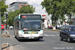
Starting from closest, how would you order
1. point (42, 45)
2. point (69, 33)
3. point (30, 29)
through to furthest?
point (42, 45) → point (69, 33) → point (30, 29)

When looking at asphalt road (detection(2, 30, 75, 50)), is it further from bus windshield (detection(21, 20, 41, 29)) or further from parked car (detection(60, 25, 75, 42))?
bus windshield (detection(21, 20, 41, 29))

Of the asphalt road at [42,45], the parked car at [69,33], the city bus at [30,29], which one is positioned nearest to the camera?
the asphalt road at [42,45]


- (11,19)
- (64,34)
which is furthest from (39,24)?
(11,19)

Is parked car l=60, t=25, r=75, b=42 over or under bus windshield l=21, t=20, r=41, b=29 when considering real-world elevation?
under

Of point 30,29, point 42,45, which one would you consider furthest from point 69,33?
point 30,29

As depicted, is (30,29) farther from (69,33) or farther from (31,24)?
(69,33)

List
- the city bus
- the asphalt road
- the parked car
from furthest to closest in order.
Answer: the city bus < the parked car < the asphalt road

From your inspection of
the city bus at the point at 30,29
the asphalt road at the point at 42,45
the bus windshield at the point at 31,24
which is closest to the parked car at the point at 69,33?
the asphalt road at the point at 42,45

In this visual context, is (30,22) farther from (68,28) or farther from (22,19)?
(68,28)

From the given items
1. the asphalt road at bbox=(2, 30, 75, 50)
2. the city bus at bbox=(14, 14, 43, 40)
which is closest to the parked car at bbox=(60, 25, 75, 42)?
the asphalt road at bbox=(2, 30, 75, 50)

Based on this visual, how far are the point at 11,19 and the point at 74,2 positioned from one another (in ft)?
280

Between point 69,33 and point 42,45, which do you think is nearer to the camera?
point 42,45

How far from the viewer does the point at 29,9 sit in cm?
11906

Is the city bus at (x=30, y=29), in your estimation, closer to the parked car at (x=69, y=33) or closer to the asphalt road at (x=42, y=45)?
the asphalt road at (x=42, y=45)
